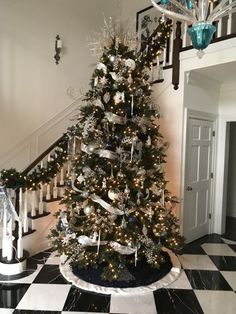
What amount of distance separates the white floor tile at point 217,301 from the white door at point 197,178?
53.2 inches

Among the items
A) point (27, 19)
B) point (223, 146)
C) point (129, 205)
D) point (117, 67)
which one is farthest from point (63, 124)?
point (223, 146)

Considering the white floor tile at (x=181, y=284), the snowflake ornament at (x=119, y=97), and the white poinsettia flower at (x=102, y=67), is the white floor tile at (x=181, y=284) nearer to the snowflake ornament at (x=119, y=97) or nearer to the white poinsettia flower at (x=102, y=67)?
the snowflake ornament at (x=119, y=97)

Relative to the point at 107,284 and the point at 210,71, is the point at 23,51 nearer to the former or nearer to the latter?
the point at 210,71

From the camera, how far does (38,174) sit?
11.0 ft

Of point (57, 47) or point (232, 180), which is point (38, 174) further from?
point (232, 180)

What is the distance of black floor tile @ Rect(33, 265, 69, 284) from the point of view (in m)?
2.84

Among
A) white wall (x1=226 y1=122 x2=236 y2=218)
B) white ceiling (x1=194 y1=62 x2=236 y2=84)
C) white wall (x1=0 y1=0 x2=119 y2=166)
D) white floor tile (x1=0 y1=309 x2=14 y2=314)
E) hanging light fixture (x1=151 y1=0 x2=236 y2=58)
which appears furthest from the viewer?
white wall (x1=226 y1=122 x2=236 y2=218)

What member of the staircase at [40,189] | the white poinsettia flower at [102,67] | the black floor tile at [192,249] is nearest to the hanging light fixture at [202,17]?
the white poinsettia flower at [102,67]

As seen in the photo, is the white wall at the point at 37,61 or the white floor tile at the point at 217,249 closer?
the white floor tile at the point at 217,249

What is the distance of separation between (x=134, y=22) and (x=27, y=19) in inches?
90.4

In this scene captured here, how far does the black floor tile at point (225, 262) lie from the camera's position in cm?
331

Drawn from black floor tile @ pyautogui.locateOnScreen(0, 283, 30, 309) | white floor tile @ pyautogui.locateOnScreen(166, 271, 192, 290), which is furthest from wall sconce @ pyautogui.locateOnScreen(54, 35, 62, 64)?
white floor tile @ pyautogui.locateOnScreen(166, 271, 192, 290)

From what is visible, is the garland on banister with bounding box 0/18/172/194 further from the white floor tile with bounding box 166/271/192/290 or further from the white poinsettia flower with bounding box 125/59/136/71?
the white floor tile with bounding box 166/271/192/290

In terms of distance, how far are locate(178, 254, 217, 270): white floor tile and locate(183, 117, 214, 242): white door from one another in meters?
0.49
